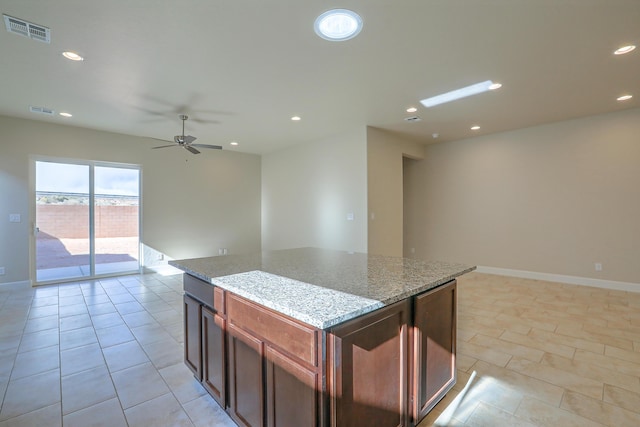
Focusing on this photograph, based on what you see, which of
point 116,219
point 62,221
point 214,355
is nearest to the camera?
point 214,355

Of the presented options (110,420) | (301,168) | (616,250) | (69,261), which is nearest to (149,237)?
(69,261)

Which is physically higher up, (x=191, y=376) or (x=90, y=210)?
(x=90, y=210)

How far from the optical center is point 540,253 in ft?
16.6

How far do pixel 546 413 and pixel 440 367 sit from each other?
27.6 inches

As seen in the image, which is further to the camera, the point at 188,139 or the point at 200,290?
the point at 188,139

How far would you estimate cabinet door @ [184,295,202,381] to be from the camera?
1.94 m

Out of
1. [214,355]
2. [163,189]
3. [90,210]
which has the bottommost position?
[214,355]

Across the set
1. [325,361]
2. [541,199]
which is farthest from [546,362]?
[541,199]

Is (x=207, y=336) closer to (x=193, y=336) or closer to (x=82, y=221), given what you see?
(x=193, y=336)

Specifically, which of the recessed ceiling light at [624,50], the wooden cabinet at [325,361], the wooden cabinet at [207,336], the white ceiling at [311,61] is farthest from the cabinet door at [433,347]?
the recessed ceiling light at [624,50]

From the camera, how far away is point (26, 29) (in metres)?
2.27

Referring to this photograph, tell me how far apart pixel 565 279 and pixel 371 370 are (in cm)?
529

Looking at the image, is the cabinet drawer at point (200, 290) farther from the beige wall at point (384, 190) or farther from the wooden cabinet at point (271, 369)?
the beige wall at point (384, 190)

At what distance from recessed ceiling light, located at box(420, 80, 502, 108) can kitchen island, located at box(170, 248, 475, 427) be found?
2478 millimetres
